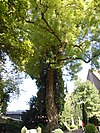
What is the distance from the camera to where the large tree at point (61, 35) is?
1730 cm

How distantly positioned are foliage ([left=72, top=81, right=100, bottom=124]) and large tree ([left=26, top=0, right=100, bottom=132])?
38.3 feet

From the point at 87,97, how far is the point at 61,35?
17169mm

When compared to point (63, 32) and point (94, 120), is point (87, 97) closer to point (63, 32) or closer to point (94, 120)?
point (94, 120)

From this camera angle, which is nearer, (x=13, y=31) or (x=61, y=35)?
(x=13, y=31)

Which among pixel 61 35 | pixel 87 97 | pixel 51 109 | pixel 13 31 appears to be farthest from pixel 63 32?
pixel 87 97

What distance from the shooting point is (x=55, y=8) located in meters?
16.9

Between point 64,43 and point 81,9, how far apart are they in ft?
9.42

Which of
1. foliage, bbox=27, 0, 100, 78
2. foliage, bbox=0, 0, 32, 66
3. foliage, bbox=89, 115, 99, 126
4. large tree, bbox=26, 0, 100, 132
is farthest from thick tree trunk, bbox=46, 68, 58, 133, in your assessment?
foliage, bbox=89, 115, 99, 126

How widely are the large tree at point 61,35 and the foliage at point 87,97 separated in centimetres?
1168

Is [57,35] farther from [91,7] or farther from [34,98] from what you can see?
[34,98]

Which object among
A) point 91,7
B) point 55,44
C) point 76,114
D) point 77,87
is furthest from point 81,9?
point 76,114

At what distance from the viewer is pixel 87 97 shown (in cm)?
3397

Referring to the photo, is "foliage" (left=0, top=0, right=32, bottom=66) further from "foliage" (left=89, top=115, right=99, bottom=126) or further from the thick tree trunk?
"foliage" (left=89, top=115, right=99, bottom=126)

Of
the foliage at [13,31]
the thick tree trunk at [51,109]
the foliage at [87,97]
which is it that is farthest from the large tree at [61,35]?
the foliage at [87,97]
